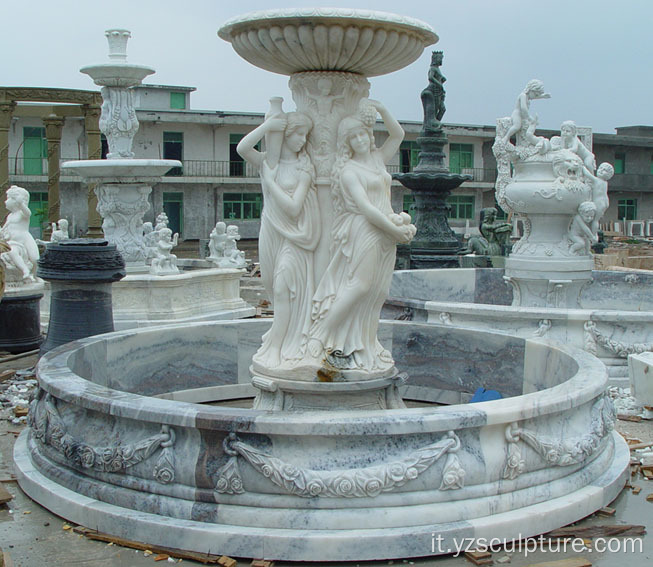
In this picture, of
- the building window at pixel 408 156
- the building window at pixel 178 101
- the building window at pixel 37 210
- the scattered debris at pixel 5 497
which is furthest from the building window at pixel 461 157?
the scattered debris at pixel 5 497

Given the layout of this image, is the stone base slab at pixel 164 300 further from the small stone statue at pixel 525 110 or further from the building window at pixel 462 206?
the building window at pixel 462 206

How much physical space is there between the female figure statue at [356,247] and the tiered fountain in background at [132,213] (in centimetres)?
592

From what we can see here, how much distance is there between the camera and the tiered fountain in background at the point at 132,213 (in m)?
11.3

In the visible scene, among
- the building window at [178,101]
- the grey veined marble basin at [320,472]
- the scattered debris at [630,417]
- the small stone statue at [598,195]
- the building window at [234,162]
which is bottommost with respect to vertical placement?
the scattered debris at [630,417]

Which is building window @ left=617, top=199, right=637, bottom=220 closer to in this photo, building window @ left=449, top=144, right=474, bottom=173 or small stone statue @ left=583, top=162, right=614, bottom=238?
building window @ left=449, top=144, right=474, bottom=173

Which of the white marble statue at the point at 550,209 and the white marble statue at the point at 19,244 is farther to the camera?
the white marble statue at the point at 19,244

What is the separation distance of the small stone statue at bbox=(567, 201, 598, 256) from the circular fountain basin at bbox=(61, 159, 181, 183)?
17.9 ft

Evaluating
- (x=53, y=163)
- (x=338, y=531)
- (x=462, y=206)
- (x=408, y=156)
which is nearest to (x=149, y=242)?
(x=338, y=531)

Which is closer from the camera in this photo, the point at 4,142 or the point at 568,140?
the point at 568,140

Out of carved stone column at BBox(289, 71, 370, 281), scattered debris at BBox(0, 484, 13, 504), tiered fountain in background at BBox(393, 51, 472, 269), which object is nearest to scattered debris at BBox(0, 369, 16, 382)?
scattered debris at BBox(0, 484, 13, 504)

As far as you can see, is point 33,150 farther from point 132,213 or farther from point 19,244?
point 19,244

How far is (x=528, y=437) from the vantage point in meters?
4.60

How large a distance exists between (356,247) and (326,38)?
133 cm

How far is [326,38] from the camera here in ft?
17.4
